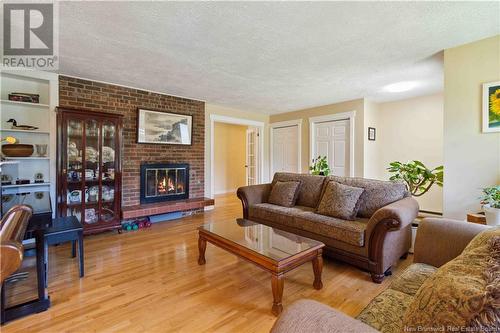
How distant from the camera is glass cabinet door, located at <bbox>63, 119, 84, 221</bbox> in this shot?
3.17m

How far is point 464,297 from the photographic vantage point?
0.64 m

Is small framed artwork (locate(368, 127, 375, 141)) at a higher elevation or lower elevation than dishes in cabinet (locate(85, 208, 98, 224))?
higher

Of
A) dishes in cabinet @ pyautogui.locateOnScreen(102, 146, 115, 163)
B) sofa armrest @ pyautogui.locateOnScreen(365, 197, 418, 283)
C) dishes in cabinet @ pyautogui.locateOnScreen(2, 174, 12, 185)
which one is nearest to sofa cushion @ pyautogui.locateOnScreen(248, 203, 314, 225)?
sofa armrest @ pyautogui.locateOnScreen(365, 197, 418, 283)

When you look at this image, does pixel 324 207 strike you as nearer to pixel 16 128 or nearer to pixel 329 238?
pixel 329 238

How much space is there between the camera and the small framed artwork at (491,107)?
2.22 meters

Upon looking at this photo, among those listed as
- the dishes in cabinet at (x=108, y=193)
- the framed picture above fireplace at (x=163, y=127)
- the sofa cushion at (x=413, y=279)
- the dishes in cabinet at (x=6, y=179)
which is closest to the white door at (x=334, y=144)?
the framed picture above fireplace at (x=163, y=127)

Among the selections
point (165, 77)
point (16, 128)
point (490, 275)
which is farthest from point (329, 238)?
point (16, 128)

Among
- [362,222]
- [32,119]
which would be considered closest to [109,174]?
[32,119]

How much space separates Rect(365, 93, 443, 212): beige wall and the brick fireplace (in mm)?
3444

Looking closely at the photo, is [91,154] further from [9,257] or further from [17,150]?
[9,257]

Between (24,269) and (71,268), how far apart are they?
444 mm

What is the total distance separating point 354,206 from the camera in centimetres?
258

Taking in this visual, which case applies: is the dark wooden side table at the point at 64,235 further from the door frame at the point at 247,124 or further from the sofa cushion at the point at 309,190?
the door frame at the point at 247,124

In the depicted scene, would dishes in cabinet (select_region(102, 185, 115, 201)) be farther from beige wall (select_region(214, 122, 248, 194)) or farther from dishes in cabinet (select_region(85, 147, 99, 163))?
beige wall (select_region(214, 122, 248, 194))
